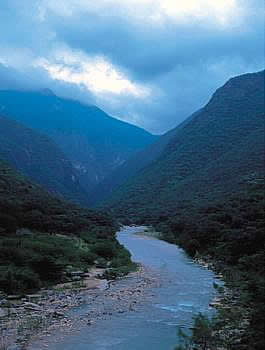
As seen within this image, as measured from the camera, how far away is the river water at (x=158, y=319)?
55.6 ft

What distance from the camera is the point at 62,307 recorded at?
22.5 m

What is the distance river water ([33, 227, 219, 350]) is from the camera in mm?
16953

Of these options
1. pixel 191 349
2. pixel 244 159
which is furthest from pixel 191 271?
pixel 244 159

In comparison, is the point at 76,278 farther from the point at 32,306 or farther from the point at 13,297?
the point at 32,306

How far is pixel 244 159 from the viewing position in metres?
99.5

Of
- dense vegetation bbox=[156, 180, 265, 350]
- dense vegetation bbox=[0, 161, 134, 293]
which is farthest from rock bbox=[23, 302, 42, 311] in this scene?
dense vegetation bbox=[156, 180, 265, 350]

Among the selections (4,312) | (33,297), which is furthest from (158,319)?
(33,297)

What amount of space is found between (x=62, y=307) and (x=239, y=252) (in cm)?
1772

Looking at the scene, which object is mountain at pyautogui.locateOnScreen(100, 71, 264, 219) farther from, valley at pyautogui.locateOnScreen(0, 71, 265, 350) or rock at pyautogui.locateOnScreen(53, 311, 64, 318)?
rock at pyautogui.locateOnScreen(53, 311, 64, 318)

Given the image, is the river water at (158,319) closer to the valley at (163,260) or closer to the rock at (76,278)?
the valley at (163,260)

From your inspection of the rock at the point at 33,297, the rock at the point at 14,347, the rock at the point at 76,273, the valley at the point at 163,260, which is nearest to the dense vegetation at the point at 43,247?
the valley at the point at 163,260

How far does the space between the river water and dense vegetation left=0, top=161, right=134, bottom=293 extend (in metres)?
4.90

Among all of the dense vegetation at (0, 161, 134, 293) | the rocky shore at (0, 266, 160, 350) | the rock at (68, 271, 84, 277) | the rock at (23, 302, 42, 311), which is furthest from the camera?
the rock at (68, 271, 84, 277)

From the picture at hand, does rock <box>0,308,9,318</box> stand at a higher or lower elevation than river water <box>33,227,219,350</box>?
lower
